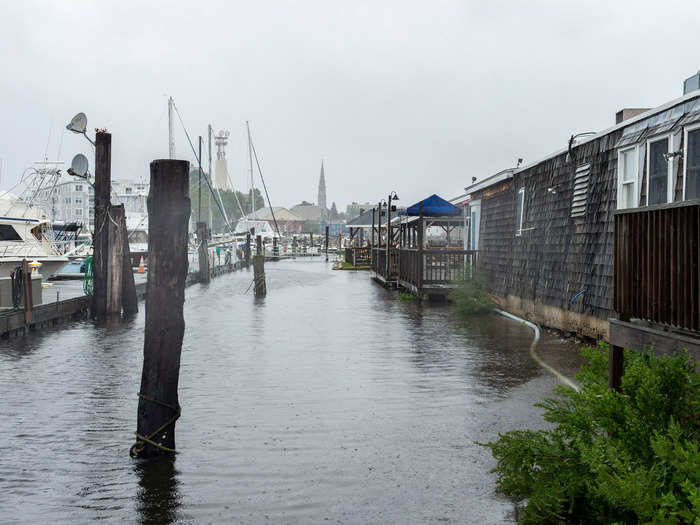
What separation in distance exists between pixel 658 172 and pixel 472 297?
9.33m

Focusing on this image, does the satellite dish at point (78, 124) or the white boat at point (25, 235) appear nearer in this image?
the satellite dish at point (78, 124)

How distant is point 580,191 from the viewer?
13773 millimetres

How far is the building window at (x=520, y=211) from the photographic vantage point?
18.2 metres

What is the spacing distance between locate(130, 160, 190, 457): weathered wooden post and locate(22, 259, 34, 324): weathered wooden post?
9360 millimetres

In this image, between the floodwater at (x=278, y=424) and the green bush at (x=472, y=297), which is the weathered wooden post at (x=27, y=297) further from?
the green bush at (x=472, y=297)

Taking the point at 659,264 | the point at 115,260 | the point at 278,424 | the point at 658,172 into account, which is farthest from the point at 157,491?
the point at 115,260

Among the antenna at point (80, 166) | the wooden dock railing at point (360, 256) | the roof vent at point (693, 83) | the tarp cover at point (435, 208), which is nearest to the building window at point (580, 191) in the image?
the roof vent at point (693, 83)

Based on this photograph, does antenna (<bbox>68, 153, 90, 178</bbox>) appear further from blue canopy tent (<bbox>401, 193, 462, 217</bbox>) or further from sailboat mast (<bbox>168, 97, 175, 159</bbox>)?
sailboat mast (<bbox>168, 97, 175, 159</bbox>)

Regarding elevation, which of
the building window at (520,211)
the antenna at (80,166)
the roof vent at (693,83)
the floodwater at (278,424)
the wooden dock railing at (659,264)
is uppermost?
the roof vent at (693,83)

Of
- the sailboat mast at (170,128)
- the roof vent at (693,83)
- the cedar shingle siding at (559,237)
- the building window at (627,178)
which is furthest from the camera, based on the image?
the sailboat mast at (170,128)

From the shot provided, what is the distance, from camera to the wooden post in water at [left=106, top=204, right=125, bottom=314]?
58.4 feet

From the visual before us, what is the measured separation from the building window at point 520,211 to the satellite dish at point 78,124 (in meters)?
11.9

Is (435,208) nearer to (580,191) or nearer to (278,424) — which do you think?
(580,191)

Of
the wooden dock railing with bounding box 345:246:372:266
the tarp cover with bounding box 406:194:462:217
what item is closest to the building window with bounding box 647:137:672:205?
the tarp cover with bounding box 406:194:462:217
